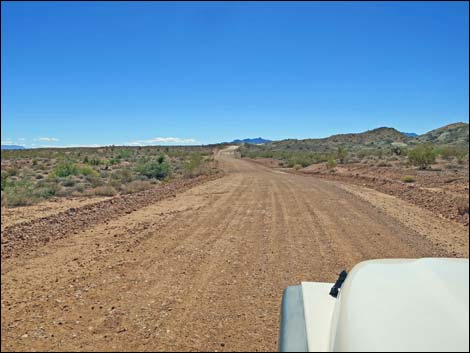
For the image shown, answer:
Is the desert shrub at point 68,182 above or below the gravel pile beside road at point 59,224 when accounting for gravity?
above

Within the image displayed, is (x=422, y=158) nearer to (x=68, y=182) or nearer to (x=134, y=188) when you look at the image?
(x=134, y=188)

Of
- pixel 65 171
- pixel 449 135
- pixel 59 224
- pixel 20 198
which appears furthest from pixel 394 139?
pixel 59 224

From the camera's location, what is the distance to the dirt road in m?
4.12

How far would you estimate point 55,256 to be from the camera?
22.1 ft

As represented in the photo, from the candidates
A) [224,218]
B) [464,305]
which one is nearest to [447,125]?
[224,218]

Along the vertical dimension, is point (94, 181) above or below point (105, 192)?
above

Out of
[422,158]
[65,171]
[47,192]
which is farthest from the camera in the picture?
[422,158]

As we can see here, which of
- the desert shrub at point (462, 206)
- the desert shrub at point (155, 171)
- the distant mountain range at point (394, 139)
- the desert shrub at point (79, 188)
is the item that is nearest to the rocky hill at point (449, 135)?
the distant mountain range at point (394, 139)

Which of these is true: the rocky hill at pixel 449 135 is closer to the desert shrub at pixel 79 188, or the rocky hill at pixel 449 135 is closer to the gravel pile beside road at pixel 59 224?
the desert shrub at pixel 79 188

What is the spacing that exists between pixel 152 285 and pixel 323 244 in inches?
146

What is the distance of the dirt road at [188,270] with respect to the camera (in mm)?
4117

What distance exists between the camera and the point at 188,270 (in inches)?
239

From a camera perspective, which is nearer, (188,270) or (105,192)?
(188,270)

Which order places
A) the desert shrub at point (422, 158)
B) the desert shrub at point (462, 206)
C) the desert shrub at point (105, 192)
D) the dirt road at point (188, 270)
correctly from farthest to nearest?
the desert shrub at point (422, 158) → the desert shrub at point (105, 192) → the desert shrub at point (462, 206) → the dirt road at point (188, 270)
